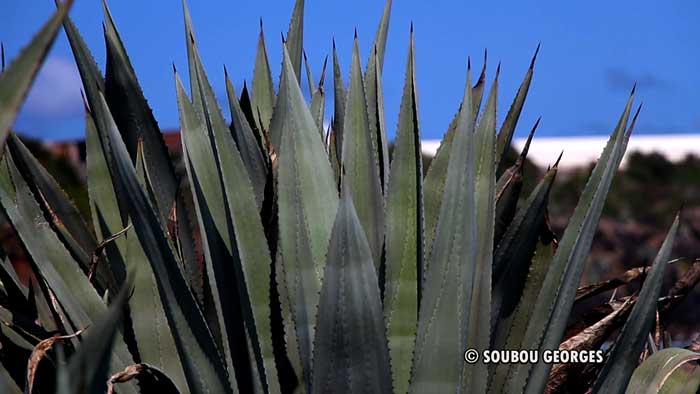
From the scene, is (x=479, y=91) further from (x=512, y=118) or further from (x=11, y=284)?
(x=11, y=284)

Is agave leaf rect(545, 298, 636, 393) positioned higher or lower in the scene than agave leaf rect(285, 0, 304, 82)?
lower

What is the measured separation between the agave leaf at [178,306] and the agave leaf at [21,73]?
1.96 feet

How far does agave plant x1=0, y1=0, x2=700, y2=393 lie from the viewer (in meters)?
1.87

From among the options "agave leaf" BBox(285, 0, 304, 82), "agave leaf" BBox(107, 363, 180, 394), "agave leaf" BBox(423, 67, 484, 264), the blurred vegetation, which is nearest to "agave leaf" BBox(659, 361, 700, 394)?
"agave leaf" BBox(423, 67, 484, 264)

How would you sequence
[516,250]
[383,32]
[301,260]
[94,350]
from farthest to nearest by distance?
[383,32] → [516,250] → [301,260] → [94,350]

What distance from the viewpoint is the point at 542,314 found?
224 centimetres

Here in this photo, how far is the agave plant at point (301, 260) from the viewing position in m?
1.87

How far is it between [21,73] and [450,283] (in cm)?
92

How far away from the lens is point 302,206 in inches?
79.0

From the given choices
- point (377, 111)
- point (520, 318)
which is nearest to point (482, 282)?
point (520, 318)

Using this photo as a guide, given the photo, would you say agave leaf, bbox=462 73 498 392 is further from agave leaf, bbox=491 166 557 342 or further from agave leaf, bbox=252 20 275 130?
agave leaf, bbox=252 20 275 130

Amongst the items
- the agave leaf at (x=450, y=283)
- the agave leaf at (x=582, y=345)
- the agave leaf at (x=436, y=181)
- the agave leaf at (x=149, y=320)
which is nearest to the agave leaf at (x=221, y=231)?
the agave leaf at (x=149, y=320)

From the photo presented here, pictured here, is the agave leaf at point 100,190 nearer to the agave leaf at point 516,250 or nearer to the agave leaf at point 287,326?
the agave leaf at point 287,326

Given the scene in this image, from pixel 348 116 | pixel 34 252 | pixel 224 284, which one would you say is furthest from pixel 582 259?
pixel 34 252
